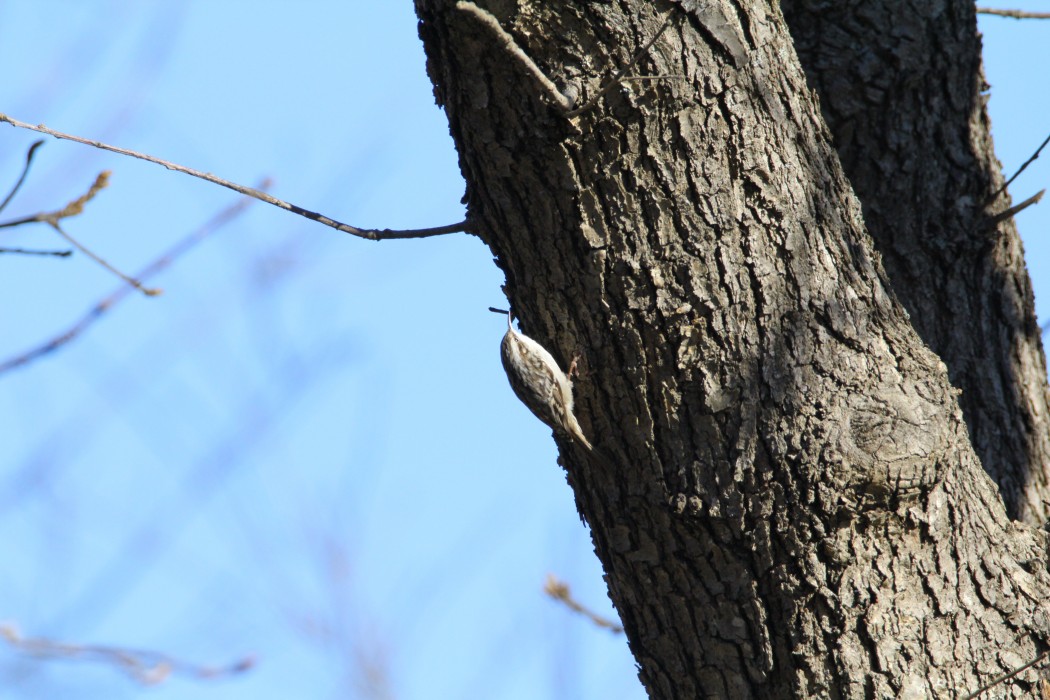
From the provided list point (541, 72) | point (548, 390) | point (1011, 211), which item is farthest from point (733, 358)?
point (1011, 211)

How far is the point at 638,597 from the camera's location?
2.59m

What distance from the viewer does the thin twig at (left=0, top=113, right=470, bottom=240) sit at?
89.1 inches

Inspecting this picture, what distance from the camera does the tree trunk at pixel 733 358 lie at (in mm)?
2355

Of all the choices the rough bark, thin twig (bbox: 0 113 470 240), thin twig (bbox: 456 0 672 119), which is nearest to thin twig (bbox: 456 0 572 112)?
thin twig (bbox: 456 0 672 119)

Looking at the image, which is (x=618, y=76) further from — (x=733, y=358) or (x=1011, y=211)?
(x=1011, y=211)

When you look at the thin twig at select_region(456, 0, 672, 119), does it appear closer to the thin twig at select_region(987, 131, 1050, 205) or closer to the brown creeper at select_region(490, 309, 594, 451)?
the brown creeper at select_region(490, 309, 594, 451)

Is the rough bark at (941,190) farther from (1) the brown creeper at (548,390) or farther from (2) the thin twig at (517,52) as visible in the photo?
(2) the thin twig at (517,52)

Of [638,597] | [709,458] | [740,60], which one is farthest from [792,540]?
[740,60]

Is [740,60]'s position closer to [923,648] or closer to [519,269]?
[519,269]

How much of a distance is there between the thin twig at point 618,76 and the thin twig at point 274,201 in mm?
466

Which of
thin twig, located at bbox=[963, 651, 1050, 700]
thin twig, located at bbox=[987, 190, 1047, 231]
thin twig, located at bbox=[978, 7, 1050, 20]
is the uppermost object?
thin twig, located at bbox=[978, 7, 1050, 20]

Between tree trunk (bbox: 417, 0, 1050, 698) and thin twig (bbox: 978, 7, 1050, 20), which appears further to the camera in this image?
thin twig (bbox: 978, 7, 1050, 20)

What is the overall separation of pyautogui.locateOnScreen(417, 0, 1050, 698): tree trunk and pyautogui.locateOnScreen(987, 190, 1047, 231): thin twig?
3.30 feet

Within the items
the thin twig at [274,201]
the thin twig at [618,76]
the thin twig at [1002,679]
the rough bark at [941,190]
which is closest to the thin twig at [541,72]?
the thin twig at [618,76]
